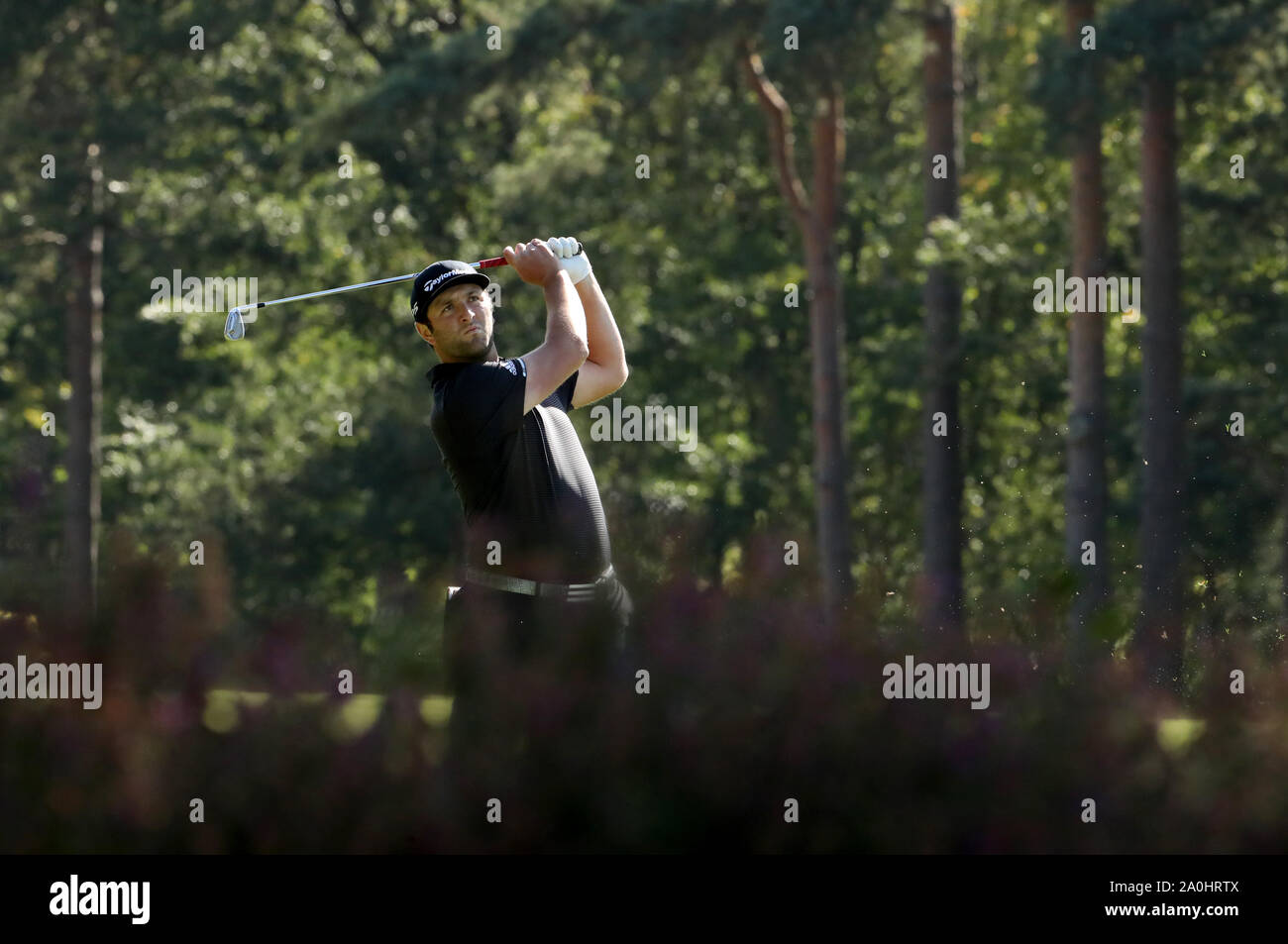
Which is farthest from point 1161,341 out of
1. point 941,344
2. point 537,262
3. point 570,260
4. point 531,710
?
point 531,710

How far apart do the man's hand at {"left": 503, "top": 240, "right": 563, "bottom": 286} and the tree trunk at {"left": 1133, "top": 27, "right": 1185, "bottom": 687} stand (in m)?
13.2

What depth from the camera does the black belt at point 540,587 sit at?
5.24 metres

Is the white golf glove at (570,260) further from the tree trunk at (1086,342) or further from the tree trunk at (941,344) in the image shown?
the tree trunk at (941,344)

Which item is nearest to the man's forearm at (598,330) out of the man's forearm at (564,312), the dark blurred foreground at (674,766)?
the man's forearm at (564,312)

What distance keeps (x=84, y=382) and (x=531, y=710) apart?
2268cm

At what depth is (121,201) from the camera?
87.5ft

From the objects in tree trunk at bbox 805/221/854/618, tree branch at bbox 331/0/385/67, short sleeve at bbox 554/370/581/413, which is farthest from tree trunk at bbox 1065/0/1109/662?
short sleeve at bbox 554/370/581/413

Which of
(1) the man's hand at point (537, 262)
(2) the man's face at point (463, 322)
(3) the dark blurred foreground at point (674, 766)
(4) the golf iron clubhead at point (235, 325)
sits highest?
(1) the man's hand at point (537, 262)

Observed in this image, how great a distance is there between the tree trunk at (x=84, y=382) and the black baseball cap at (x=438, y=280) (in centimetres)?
1982

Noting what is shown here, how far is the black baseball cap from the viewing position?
5.39 m

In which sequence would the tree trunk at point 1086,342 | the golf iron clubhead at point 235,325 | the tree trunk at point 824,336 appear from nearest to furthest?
the golf iron clubhead at point 235,325 → the tree trunk at point 1086,342 → the tree trunk at point 824,336

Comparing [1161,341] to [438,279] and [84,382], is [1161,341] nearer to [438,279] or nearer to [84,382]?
[84,382]
